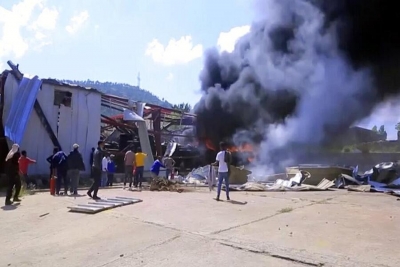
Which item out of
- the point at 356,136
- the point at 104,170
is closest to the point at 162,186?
the point at 104,170

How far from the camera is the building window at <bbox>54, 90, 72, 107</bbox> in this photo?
14.6 metres

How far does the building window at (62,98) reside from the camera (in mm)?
14648

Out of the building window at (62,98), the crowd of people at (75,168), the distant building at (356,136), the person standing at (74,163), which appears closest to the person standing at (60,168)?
the crowd of people at (75,168)

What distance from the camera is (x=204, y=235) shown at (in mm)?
5434

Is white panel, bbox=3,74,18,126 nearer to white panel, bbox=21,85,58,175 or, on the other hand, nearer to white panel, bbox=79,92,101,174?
white panel, bbox=21,85,58,175

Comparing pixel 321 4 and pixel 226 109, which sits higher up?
pixel 321 4

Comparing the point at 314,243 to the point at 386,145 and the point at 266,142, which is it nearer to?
the point at 266,142

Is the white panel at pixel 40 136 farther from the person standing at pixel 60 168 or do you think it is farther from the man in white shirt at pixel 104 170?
the person standing at pixel 60 168

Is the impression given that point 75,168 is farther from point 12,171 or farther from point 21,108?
point 21,108

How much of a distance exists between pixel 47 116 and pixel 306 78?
1217cm

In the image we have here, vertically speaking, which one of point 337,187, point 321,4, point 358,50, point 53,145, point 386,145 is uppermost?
point 321,4

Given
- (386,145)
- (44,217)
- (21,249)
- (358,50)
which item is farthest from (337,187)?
(386,145)

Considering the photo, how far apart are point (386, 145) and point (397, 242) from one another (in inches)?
863

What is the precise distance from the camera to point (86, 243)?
18.0ft
